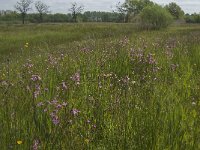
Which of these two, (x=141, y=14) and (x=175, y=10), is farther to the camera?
(x=175, y=10)

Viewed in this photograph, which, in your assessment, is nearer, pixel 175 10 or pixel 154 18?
pixel 154 18

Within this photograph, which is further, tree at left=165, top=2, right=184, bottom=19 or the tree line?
tree at left=165, top=2, right=184, bottom=19

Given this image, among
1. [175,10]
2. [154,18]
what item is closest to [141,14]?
[154,18]

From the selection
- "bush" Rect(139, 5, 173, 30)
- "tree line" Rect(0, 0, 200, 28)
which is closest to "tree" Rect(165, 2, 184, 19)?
"tree line" Rect(0, 0, 200, 28)

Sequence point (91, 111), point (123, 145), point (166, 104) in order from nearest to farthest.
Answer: point (123, 145) < point (166, 104) < point (91, 111)

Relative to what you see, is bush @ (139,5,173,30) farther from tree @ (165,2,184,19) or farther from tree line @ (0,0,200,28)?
tree @ (165,2,184,19)

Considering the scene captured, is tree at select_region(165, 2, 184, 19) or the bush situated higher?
tree at select_region(165, 2, 184, 19)

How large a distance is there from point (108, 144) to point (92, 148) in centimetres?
14

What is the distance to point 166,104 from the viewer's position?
298 centimetres

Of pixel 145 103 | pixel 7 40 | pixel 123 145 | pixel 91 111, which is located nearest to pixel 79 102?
pixel 91 111

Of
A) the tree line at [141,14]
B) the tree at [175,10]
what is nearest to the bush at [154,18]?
the tree line at [141,14]

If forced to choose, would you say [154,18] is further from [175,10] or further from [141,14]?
[175,10]

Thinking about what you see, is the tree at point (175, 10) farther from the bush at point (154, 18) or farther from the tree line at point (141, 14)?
the bush at point (154, 18)

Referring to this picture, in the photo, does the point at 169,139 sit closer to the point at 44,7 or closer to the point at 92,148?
Answer: the point at 92,148
